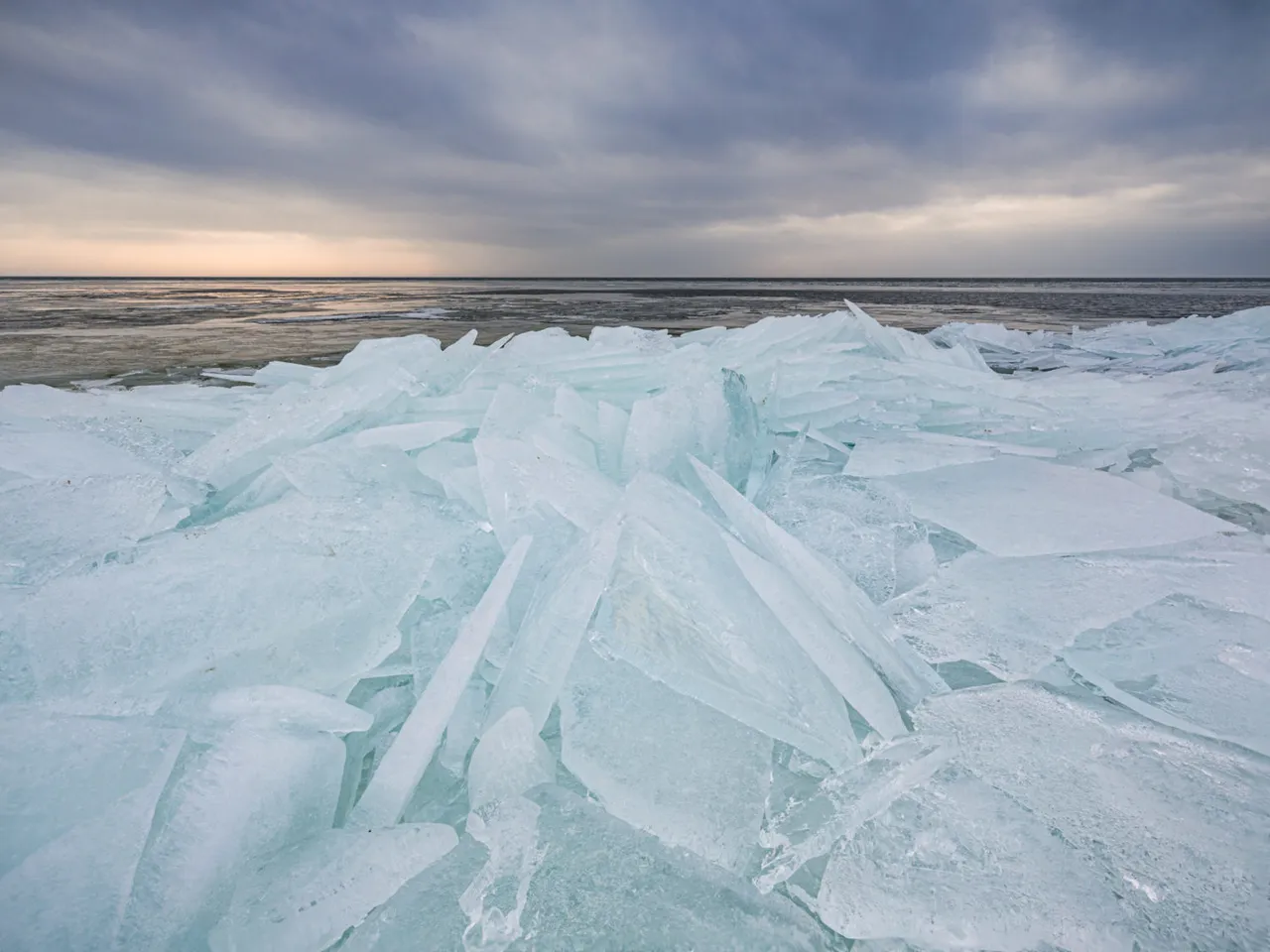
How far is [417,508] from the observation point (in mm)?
1568

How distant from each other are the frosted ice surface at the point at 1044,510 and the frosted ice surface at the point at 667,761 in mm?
887

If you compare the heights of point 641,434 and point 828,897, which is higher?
point 641,434

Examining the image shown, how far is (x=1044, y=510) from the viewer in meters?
1.58

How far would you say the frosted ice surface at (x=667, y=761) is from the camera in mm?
863

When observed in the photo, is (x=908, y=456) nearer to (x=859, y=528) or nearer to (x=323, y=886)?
(x=859, y=528)

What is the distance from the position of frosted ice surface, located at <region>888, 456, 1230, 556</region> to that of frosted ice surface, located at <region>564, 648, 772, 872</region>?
2.91 ft

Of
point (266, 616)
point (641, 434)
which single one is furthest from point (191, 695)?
point (641, 434)

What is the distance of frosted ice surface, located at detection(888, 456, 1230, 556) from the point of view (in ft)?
4.77

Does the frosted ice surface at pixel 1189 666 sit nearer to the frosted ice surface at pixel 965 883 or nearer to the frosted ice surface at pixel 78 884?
the frosted ice surface at pixel 965 883

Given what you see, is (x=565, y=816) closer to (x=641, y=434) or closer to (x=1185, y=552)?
(x=641, y=434)

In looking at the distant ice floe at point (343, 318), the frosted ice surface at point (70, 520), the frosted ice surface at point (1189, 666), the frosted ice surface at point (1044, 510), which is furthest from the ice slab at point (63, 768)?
the distant ice floe at point (343, 318)

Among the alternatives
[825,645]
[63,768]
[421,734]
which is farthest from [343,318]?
[825,645]

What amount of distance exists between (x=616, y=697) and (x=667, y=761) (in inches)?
5.9

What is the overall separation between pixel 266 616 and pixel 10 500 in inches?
38.4
